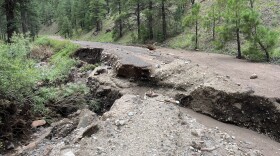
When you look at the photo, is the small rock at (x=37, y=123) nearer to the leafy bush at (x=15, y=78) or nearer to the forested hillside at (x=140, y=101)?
the forested hillside at (x=140, y=101)

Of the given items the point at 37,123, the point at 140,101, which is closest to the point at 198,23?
the point at 140,101

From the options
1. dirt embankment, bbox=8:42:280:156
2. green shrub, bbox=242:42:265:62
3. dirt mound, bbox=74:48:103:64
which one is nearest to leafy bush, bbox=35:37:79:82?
dirt mound, bbox=74:48:103:64

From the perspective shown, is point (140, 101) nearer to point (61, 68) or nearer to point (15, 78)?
point (15, 78)

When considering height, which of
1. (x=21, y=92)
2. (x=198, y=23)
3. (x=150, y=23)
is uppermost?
(x=150, y=23)

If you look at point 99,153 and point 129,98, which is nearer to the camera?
point 99,153

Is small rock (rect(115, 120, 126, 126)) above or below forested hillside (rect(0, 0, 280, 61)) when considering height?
below

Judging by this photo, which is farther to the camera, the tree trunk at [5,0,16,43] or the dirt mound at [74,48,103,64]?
the tree trunk at [5,0,16,43]

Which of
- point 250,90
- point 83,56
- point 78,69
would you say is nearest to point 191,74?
point 250,90

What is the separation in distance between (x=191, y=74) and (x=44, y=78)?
6087mm

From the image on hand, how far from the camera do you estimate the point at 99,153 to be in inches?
300

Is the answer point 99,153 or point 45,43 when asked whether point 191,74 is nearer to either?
point 99,153

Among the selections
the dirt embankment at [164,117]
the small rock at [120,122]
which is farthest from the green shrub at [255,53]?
the small rock at [120,122]

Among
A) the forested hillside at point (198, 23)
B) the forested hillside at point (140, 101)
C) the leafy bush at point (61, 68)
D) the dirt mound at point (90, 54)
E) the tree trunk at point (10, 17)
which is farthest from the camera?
the tree trunk at point (10, 17)

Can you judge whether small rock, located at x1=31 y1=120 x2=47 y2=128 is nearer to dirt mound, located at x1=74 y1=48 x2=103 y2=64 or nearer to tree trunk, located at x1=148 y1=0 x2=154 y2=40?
dirt mound, located at x1=74 y1=48 x2=103 y2=64
